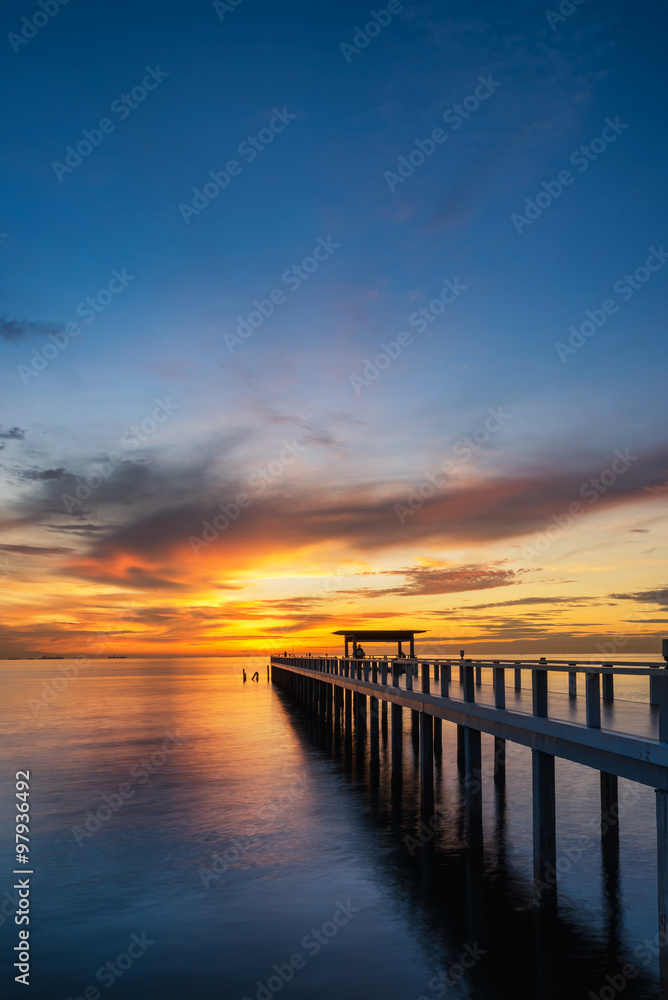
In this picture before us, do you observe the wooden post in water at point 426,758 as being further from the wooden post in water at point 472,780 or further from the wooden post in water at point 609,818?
the wooden post in water at point 609,818

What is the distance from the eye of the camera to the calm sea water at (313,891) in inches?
436

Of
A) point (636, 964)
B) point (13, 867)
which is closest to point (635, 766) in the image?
point (636, 964)

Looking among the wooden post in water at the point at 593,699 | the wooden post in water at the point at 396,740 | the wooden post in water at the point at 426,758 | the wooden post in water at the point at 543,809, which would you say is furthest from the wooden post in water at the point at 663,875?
the wooden post in water at the point at 396,740

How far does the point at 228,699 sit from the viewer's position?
72750mm

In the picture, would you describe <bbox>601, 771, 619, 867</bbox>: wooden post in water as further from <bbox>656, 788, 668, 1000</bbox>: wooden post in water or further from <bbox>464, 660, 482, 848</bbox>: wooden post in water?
<bbox>656, 788, 668, 1000</bbox>: wooden post in water

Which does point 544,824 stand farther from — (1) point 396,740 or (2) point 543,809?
(1) point 396,740

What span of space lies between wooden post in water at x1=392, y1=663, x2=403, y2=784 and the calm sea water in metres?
0.55

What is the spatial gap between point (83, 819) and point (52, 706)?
47496 mm

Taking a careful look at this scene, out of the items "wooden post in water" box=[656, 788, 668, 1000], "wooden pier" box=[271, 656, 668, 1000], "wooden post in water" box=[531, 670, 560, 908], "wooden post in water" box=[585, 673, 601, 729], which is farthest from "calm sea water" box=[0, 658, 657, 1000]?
"wooden post in water" box=[585, 673, 601, 729]

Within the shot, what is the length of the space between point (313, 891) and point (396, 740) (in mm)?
11043

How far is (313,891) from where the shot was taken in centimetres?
1479

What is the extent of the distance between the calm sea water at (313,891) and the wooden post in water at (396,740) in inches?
21.5

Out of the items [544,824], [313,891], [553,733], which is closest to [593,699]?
[553,733]

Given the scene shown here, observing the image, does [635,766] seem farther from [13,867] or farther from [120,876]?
[13,867]
